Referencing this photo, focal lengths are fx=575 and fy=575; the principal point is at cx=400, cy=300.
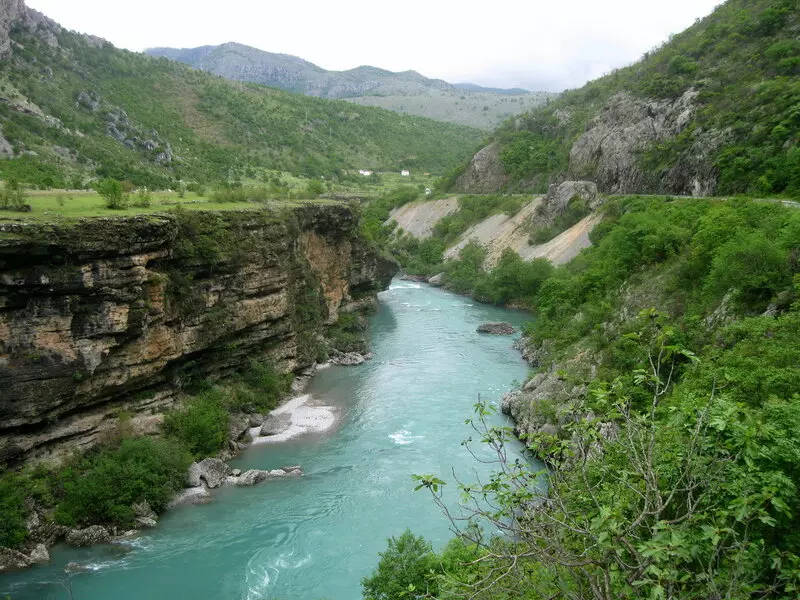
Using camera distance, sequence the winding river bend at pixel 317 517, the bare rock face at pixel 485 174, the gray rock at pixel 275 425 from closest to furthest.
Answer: the winding river bend at pixel 317 517, the gray rock at pixel 275 425, the bare rock face at pixel 485 174

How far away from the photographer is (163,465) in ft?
54.5

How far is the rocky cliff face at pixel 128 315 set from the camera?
14.9 m

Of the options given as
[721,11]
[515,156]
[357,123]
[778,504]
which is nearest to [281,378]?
[778,504]

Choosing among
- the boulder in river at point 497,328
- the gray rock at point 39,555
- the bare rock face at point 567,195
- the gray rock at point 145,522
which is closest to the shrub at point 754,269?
the gray rock at point 145,522

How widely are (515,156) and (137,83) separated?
1678 inches

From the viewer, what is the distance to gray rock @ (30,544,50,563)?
44.7 feet

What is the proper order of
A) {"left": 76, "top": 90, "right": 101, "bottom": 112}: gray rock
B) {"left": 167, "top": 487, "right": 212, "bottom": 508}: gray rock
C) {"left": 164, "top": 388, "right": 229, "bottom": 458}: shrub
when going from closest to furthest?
{"left": 167, "top": 487, "right": 212, "bottom": 508}: gray rock → {"left": 164, "top": 388, "right": 229, "bottom": 458}: shrub → {"left": 76, "top": 90, "right": 101, "bottom": 112}: gray rock

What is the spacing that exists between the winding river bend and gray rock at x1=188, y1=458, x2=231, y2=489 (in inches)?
19.8

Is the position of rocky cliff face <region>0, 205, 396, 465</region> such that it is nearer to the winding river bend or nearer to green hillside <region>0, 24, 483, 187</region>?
the winding river bend

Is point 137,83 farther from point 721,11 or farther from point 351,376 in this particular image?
point 721,11

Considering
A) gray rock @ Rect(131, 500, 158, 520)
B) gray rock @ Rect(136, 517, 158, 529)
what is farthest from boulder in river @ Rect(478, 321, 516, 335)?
gray rock @ Rect(136, 517, 158, 529)

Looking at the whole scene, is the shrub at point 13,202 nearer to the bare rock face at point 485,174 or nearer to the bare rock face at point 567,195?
the bare rock face at point 567,195

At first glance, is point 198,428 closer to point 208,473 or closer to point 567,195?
point 208,473

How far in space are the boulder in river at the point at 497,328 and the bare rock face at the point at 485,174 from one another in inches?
1296
